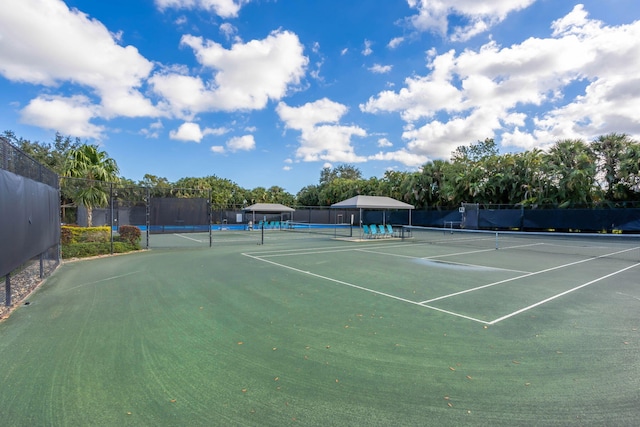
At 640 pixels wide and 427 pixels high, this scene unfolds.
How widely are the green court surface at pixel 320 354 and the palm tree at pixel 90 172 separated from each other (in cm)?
825

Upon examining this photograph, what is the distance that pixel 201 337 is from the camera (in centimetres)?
452

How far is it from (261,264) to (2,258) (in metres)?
6.73

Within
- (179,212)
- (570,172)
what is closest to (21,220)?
(179,212)

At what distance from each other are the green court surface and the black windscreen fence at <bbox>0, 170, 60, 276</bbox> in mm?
978

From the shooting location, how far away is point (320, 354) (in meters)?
4.02

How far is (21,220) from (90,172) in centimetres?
1154

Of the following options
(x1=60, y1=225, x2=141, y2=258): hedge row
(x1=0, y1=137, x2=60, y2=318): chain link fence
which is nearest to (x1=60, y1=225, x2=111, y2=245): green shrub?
(x1=60, y1=225, x2=141, y2=258): hedge row

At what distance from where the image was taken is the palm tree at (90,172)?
1484 cm

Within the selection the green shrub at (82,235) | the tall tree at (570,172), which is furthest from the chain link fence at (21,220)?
the tall tree at (570,172)

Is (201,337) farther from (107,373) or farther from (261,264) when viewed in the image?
(261,264)

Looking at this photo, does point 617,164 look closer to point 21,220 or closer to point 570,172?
point 570,172

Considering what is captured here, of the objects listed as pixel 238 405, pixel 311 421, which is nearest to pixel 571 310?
pixel 311 421

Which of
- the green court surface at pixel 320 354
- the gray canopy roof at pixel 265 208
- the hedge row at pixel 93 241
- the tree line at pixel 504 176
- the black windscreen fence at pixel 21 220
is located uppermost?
the tree line at pixel 504 176

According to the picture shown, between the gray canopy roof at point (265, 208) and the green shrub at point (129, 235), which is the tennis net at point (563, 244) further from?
the green shrub at point (129, 235)
